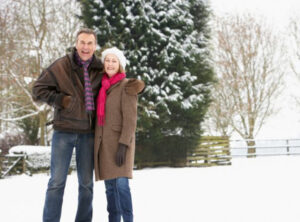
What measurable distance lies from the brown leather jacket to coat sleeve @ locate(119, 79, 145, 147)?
1.27 feet

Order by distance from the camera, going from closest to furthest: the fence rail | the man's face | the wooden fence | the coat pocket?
the coat pocket → the man's face → the fence rail → the wooden fence

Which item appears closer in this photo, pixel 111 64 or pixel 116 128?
pixel 116 128

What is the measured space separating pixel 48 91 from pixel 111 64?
28.8 inches

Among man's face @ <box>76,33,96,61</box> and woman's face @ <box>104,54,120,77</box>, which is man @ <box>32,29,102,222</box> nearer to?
man's face @ <box>76,33,96,61</box>

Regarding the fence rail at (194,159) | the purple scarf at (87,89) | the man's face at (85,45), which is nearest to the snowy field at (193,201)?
the purple scarf at (87,89)

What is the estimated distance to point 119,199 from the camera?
3.42 meters

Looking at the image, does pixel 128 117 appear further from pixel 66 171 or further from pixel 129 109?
pixel 66 171

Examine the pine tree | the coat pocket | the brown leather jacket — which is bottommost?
the coat pocket

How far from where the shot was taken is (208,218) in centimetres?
410

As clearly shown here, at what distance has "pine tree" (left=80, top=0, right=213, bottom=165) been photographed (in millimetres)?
10891

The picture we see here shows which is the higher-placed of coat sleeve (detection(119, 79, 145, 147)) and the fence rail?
coat sleeve (detection(119, 79, 145, 147))

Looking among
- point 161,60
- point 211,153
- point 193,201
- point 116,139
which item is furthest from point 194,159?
point 116,139

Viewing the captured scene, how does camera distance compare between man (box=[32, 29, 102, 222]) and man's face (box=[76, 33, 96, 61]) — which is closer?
man (box=[32, 29, 102, 222])

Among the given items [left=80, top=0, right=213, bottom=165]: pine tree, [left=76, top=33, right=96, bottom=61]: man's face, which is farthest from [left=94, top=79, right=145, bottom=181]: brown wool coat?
[left=80, top=0, right=213, bottom=165]: pine tree
